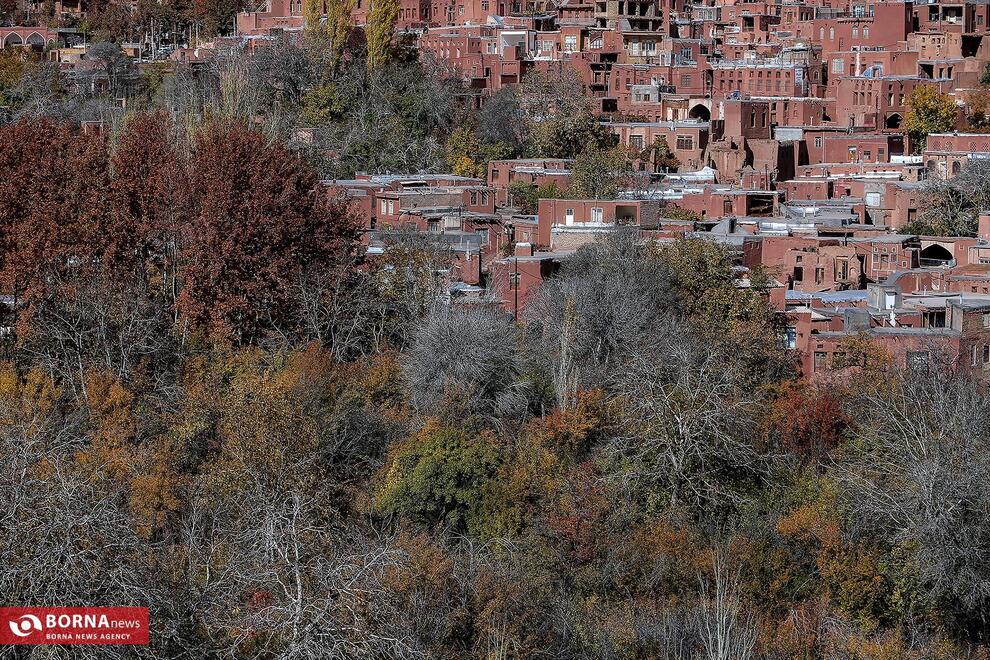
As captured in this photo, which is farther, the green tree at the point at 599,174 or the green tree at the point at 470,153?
the green tree at the point at 470,153

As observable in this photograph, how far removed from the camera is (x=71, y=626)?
1215cm

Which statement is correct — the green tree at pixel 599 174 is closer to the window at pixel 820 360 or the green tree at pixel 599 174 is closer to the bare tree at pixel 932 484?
the window at pixel 820 360

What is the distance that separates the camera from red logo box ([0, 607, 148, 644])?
12.0 metres

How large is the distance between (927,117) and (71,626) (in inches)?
1332

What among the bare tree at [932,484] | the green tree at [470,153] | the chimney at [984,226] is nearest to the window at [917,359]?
the bare tree at [932,484]

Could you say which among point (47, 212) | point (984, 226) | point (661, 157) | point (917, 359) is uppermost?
point (47, 212)

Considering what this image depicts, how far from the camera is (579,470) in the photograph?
20641mm

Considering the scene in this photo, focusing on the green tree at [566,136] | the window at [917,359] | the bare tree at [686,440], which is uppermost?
the green tree at [566,136]

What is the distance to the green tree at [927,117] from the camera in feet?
140

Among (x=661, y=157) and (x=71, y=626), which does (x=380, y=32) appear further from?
(x=71, y=626)

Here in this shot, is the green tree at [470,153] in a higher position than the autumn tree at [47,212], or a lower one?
lower

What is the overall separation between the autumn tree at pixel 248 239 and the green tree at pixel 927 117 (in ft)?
69.4

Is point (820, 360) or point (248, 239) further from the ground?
point (248, 239)

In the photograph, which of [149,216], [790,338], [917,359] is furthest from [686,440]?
[149,216]
